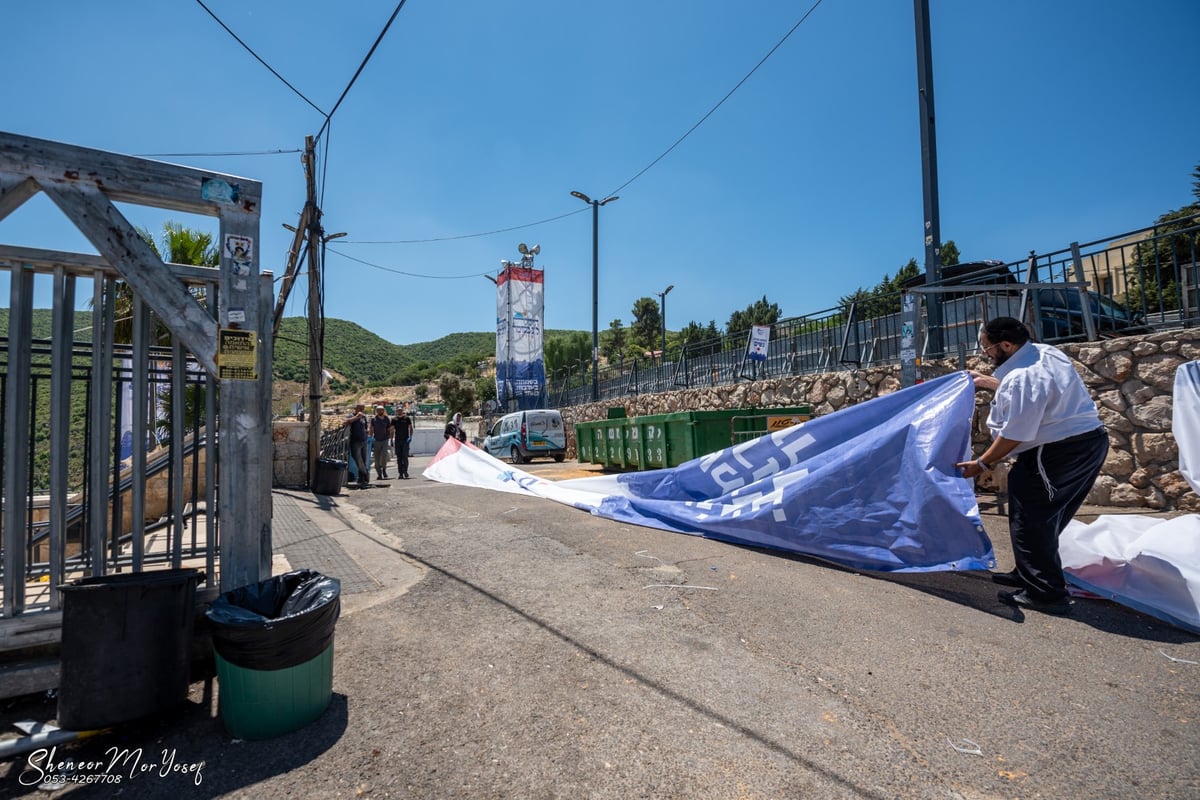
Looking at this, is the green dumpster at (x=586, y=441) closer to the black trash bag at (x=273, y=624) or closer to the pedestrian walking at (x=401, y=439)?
the pedestrian walking at (x=401, y=439)

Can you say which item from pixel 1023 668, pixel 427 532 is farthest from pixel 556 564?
pixel 1023 668

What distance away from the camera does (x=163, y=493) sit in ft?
30.0

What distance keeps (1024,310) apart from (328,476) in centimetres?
1160

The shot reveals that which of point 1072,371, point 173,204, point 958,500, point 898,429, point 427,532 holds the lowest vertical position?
point 427,532

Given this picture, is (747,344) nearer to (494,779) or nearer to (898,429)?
(898,429)

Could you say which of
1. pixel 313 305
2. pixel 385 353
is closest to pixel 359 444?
pixel 313 305

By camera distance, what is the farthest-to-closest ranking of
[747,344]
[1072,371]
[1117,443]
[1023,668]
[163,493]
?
[747,344] < [163,493] < [1117,443] < [1072,371] < [1023,668]

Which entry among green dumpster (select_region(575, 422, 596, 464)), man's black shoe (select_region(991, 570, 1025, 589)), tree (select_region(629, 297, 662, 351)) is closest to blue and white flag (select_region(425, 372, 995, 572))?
man's black shoe (select_region(991, 570, 1025, 589))

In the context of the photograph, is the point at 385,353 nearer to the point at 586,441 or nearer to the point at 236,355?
the point at 586,441

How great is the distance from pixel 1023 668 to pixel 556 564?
3.44m

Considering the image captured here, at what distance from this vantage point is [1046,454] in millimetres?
4109

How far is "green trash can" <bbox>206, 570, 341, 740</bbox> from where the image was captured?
2662 millimetres

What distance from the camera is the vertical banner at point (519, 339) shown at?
2702cm

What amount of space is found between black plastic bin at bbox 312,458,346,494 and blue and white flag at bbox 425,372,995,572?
702 cm
